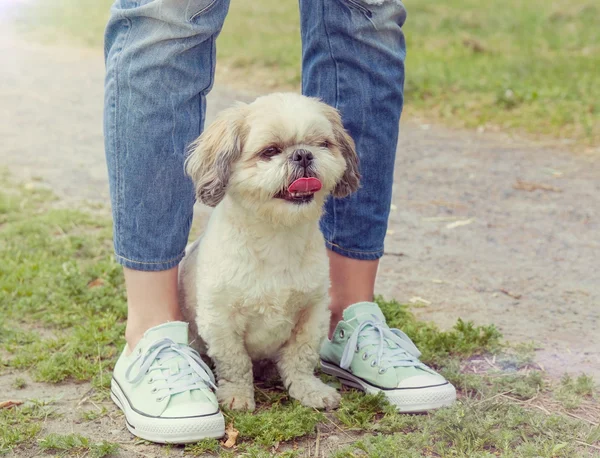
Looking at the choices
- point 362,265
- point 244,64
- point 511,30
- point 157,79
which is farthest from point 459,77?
point 157,79

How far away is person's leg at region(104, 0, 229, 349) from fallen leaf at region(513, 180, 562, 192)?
2.93 m

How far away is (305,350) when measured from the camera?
2.51m

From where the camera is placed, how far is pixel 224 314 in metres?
2.38

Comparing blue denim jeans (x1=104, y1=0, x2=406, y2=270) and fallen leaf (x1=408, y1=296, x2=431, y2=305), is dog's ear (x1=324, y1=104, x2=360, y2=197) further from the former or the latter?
fallen leaf (x1=408, y1=296, x2=431, y2=305)

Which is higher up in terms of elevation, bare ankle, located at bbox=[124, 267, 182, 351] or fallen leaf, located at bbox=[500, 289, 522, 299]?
bare ankle, located at bbox=[124, 267, 182, 351]

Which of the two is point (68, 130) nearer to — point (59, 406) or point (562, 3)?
point (59, 406)

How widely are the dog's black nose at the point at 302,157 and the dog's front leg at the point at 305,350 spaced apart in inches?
19.5

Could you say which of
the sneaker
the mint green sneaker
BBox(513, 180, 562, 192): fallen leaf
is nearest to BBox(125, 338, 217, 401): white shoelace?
the sneaker

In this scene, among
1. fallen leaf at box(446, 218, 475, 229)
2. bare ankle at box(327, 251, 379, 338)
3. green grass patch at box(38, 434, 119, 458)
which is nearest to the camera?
green grass patch at box(38, 434, 119, 458)

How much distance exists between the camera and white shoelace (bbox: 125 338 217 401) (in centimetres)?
230

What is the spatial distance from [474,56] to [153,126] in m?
6.54

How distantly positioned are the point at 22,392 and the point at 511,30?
27.5 feet

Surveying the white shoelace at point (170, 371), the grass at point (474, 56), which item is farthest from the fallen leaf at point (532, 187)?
the white shoelace at point (170, 371)

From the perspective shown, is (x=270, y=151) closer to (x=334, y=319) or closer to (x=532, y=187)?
(x=334, y=319)
